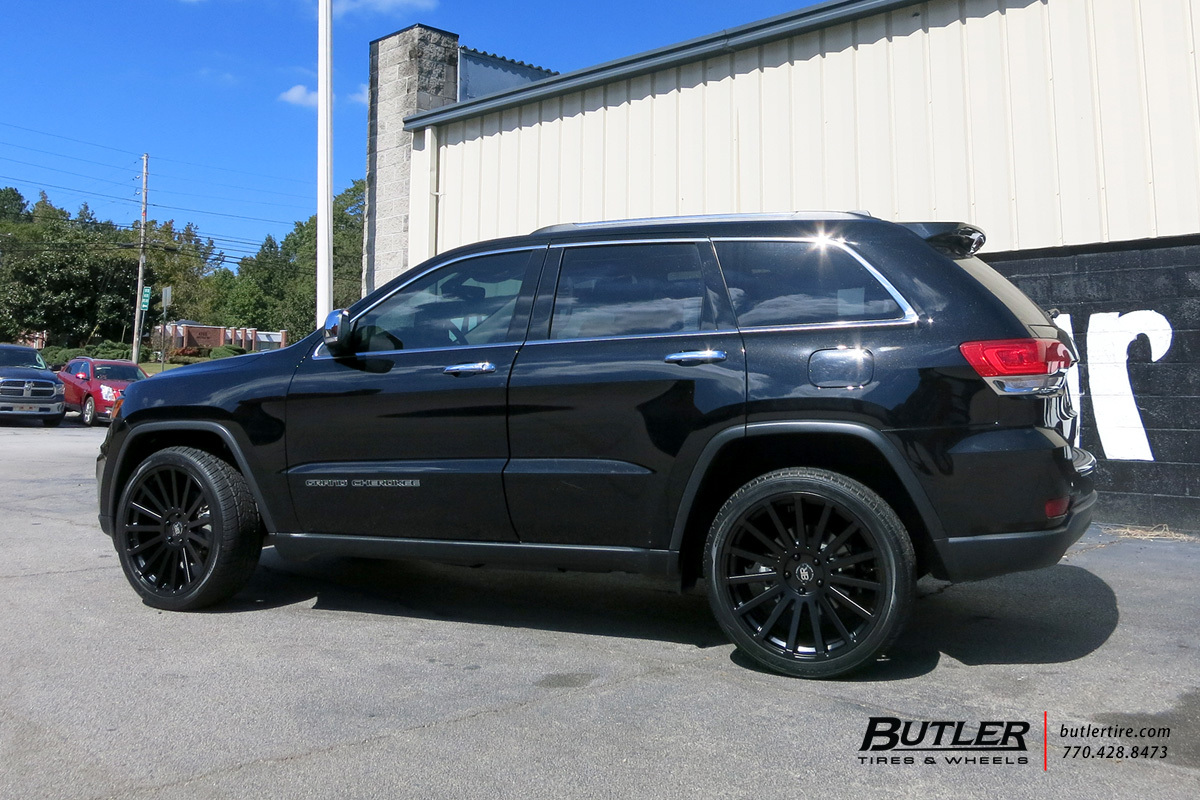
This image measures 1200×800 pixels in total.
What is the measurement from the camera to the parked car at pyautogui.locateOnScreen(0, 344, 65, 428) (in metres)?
20.6

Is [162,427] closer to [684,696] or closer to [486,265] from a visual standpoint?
[486,265]

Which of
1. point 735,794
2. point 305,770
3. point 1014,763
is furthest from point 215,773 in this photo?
point 1014,763

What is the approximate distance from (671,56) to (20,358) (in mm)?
18545

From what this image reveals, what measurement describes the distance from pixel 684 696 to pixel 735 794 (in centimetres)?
88

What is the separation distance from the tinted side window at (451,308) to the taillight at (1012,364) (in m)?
2.02

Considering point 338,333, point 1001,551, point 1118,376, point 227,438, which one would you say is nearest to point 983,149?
point 1118,376

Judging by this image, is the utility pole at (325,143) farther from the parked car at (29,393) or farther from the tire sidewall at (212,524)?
the parked car at (29,393)

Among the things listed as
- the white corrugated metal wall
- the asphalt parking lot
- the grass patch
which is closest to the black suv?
the asphalt parking lot

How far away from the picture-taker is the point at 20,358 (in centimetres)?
2242

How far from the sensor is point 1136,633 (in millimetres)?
4641

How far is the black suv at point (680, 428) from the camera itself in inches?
148

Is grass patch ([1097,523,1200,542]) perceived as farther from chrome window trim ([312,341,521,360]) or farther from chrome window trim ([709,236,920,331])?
chrome window trim ([312,341,521,360])

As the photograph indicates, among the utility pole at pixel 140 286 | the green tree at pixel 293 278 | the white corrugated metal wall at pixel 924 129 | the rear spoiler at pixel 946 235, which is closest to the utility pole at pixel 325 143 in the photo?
the white corrugated metal wall at pixel 924 129

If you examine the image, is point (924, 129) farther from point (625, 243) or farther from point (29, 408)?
point (29, 408)
